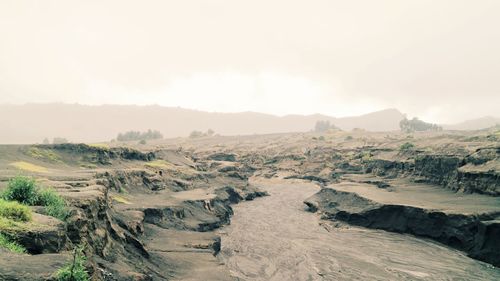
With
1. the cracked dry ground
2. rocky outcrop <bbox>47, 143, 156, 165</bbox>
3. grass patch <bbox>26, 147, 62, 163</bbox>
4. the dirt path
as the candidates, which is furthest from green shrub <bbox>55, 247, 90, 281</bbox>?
rocky outcrop <bbox>47, 143, 156, 165</bbox>

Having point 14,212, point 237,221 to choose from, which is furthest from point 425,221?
point 14,212

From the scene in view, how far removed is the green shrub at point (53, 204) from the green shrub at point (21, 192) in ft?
0.66

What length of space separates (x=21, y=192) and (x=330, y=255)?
698 inches

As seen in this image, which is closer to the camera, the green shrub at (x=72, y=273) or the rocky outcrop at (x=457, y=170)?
the green shrub at (x=72, y=273)

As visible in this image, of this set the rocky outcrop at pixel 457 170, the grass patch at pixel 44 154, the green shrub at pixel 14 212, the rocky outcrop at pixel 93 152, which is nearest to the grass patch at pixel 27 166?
the grass patch at pixel 44 154

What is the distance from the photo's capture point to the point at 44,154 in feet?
100

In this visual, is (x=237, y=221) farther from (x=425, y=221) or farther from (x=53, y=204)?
(x=53, y=204)

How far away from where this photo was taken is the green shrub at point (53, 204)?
10.9m

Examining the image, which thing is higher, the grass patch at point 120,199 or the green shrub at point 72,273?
the green shrub at point 72,273

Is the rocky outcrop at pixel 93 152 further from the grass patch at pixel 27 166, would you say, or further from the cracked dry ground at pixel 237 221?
the grass patch at pixel 27 166

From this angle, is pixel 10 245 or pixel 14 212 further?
pixel 14 212

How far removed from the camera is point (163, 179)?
36406 millimetres

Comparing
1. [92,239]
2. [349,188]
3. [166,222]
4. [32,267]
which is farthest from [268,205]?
[32,267]

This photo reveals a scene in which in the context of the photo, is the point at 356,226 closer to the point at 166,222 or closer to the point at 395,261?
the point at 395,261
